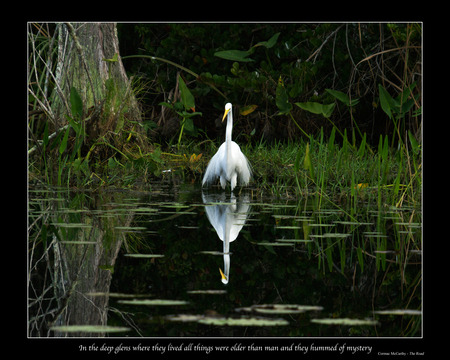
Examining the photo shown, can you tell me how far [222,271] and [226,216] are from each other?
153 cm

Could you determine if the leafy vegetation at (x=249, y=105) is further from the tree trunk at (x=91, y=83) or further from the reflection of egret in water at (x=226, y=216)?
the reflection of egret in water at (x=226, y=216)

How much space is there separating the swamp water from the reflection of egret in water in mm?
13

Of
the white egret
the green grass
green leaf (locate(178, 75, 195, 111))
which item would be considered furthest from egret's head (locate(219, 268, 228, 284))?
green leaf (locate(178, 75, 195, 111))

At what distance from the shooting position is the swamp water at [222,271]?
2344 mm

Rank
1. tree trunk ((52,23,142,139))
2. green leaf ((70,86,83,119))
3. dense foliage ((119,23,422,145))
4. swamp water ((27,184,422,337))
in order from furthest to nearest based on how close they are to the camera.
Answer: dense foliage ((119,23,422,145)) < tree trunk ((52,23,142,139)) < green leaf ((70,86,83,119)) < swamp water ((27,184,422,337))

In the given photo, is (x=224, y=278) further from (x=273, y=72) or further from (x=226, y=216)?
(x=273, y=72)

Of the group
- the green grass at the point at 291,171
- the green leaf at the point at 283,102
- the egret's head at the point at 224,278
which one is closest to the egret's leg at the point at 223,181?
the green grass at the point at 291,171

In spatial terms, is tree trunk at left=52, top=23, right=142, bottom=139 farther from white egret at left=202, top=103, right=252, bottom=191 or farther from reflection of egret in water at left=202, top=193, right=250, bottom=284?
reflection of egret in water at left=202, top=193, right=250, bottom=284

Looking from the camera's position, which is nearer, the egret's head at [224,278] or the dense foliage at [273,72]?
the egret's head at [224,278]

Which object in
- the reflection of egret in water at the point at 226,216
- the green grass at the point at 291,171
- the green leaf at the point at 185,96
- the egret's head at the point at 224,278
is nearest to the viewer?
the egret's head at the point at 224,278

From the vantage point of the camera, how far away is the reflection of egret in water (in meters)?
3.41

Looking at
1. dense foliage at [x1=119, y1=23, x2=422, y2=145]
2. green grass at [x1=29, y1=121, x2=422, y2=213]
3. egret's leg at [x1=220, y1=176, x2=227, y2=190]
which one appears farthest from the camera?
dense foliage at [x1=119, y1=23, x2=422, y2=145]

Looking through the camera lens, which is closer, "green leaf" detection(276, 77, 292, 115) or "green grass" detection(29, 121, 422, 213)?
"green grass" detection(29, 121, 422, 213)

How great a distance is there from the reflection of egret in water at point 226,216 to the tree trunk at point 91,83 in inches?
65.7
